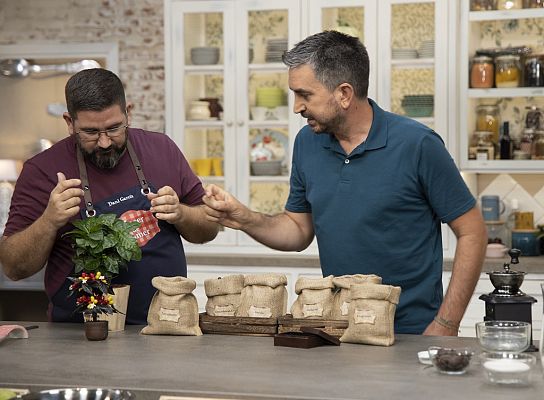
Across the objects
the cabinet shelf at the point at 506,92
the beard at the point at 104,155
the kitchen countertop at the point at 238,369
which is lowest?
the kitchen countertop at the point at 238,369

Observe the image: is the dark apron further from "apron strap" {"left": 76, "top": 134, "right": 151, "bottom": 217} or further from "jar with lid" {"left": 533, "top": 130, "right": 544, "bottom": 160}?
"jar with lid" {"left": 533, "top": 130, "right": 544, "bottom": 160}

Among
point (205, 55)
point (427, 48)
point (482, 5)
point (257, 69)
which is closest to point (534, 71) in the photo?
point (482, 5)

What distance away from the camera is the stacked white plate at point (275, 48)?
20.0ft

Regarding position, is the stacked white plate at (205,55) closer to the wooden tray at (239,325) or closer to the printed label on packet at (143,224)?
the printed label on packet at (143,224)

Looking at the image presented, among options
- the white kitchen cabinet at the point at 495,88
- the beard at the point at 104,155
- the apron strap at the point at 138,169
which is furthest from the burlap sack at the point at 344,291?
the white kitchen cabinet at the point at 495,88

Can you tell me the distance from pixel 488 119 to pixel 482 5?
686 mm

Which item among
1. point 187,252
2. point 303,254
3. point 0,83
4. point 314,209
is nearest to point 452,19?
point 303,254

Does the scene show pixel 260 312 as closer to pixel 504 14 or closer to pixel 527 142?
pixel 527 142

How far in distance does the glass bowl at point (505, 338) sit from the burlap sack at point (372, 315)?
346mm

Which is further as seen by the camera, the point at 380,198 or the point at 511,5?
the point at 511,5

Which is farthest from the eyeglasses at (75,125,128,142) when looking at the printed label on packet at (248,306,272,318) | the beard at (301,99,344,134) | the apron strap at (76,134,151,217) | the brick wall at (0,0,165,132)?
the brick wall at (0,0,165,132)

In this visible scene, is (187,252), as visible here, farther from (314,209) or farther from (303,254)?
(314,209)

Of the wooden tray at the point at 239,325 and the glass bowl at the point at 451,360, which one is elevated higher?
the glass bowl at the point at 451,360

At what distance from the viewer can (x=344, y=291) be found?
10.3 ft
